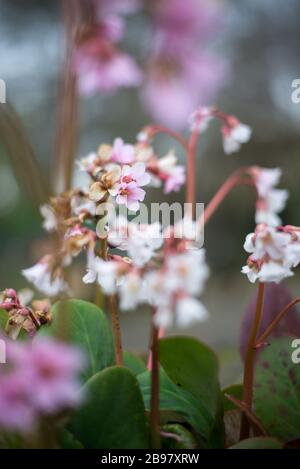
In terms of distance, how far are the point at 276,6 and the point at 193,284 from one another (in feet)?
8.63

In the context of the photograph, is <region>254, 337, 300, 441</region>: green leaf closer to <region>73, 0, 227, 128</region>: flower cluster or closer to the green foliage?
the green foliage

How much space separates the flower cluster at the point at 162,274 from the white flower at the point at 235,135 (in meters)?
0.21

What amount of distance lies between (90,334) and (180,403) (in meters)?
0.07

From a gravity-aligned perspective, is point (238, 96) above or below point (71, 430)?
above

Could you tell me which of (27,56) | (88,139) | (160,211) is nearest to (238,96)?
(88,139)

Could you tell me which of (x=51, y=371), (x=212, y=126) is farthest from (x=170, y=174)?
(x=212, y=126)

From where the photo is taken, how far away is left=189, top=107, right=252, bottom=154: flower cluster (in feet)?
1.76

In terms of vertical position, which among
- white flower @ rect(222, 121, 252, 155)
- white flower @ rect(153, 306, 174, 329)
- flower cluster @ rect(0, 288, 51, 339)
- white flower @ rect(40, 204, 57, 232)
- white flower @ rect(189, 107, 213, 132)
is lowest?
flower cluster @ rect(0, 288, 51, 339)

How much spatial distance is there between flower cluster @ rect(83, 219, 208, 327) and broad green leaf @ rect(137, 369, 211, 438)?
10cm

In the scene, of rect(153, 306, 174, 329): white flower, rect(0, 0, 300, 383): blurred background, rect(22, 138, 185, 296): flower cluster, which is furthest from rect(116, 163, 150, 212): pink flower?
rect(0, 0, 300, 383): blurred background

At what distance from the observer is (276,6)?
2.70m

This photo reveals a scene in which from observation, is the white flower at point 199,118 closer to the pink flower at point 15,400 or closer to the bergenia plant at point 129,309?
the bergenia plant at point 129,309

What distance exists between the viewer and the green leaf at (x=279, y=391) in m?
0.41

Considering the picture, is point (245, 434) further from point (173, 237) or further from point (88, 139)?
point (88, 139)
